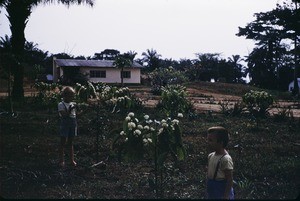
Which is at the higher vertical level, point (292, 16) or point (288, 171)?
point (292, 16)

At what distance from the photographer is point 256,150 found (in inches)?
238

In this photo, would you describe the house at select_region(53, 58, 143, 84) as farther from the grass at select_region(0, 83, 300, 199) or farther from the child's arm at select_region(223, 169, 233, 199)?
the child's arm at select_region(223, 169, 233, 199)

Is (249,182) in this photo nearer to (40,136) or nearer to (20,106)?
(40,136)

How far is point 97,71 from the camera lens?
13.6m

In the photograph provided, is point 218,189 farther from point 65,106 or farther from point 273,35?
point 273,35

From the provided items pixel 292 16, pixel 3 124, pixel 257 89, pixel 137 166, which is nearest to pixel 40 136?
pixel 3 124

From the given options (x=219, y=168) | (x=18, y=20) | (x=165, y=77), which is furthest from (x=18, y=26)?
(x=165, y=77)

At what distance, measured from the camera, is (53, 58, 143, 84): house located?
11742 millimetres

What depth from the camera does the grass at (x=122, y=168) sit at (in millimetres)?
3900

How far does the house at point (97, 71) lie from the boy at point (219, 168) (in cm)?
704

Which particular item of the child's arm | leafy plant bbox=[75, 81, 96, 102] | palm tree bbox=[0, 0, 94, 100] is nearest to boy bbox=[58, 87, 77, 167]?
leafy plant bbox=[75, 81, 96, 102]

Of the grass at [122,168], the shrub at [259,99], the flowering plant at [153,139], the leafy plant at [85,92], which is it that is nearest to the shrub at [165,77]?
the shrub at [259,99]

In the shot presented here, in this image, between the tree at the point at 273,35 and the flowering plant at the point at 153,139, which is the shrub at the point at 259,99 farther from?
the flowering plant at the point at 153,139

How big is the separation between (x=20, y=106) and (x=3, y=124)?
3364mm
